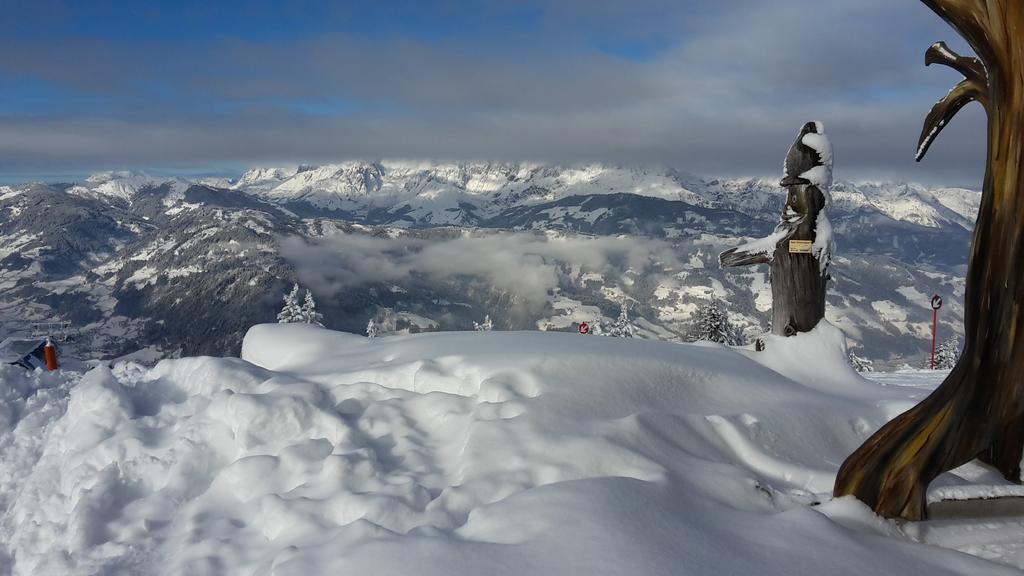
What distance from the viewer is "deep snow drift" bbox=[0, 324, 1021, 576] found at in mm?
2969

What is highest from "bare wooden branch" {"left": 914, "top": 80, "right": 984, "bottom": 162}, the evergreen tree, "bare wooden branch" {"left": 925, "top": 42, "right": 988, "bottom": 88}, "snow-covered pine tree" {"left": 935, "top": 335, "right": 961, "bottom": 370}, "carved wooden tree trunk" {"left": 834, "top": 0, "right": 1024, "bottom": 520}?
"bare wooden branch" {"left": 925, "top": 42, "right": 988, "bottom": 88}

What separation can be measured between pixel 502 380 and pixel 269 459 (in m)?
2.00

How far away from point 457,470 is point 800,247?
19.8 ft

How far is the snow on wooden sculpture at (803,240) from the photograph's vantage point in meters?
7.64

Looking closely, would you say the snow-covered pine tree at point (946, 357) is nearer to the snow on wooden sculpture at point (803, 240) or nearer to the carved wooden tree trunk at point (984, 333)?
the snow on wooden sculpture at point (803, 240)

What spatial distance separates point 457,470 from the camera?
399 cm

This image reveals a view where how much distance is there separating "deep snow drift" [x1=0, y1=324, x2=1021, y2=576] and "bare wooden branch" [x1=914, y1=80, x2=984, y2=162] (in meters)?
2.58

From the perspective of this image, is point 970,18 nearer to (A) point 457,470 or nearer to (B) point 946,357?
(A) point 457,470

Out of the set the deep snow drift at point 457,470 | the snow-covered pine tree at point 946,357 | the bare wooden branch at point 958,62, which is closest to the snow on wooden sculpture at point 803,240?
the deep snow drift at point 457,470

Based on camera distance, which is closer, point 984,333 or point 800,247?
point 984,333

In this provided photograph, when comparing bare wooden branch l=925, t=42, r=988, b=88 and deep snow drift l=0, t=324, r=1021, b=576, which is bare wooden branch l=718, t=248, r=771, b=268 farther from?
bare wooden branch l=925, t=42, r=988, b=88

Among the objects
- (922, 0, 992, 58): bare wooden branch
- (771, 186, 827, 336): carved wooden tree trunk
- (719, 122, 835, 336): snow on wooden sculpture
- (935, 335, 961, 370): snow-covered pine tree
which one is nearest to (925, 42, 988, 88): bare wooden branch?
(922, 0, 992, 58): bare wooden branch

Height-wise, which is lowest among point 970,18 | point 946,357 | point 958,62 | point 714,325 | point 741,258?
point 946,357

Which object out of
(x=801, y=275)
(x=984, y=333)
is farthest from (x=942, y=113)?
(x=801, y=275)
